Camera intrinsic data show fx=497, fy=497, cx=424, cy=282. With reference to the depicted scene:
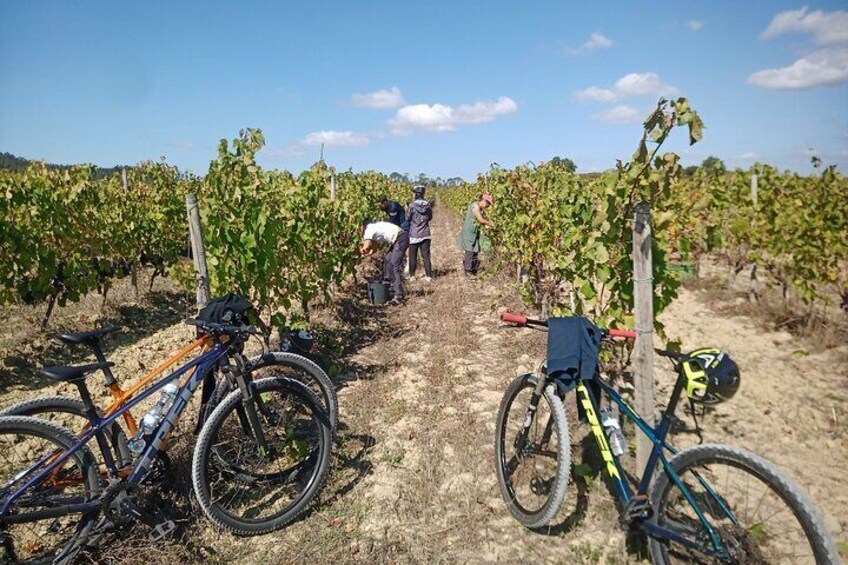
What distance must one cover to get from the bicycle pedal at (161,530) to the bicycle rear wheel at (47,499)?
31 centimetres

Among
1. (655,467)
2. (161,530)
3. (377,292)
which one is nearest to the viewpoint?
(655,467)

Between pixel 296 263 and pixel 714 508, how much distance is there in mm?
5083

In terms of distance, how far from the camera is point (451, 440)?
162 inches

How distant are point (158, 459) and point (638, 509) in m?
2.80

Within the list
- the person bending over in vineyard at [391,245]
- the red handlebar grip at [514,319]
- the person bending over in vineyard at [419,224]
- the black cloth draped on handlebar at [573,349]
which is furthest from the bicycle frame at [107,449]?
the person bending over in vineyard at [419,224]

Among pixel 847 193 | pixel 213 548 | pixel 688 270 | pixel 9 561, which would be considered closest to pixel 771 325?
pixel 847 193

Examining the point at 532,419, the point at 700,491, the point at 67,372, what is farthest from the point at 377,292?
the point at 700,491

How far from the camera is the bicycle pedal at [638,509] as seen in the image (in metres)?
2.39

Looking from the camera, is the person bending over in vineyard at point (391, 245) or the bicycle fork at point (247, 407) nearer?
the bicycle fork at point (247, 407)

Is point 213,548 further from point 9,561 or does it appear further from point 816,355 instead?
point 816,355

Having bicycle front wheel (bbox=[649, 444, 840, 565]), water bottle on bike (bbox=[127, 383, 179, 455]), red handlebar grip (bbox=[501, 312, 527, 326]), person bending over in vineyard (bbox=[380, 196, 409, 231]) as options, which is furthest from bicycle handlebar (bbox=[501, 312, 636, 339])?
person bending over in vineyard (bbox=[380, 196, 409, 231])

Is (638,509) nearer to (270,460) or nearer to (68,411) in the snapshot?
(270,460)

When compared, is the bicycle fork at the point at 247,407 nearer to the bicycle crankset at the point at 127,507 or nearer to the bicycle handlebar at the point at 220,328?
the bicycle handlebar at the point at 220,328

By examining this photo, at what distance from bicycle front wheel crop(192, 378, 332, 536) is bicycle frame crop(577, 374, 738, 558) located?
1.66m
